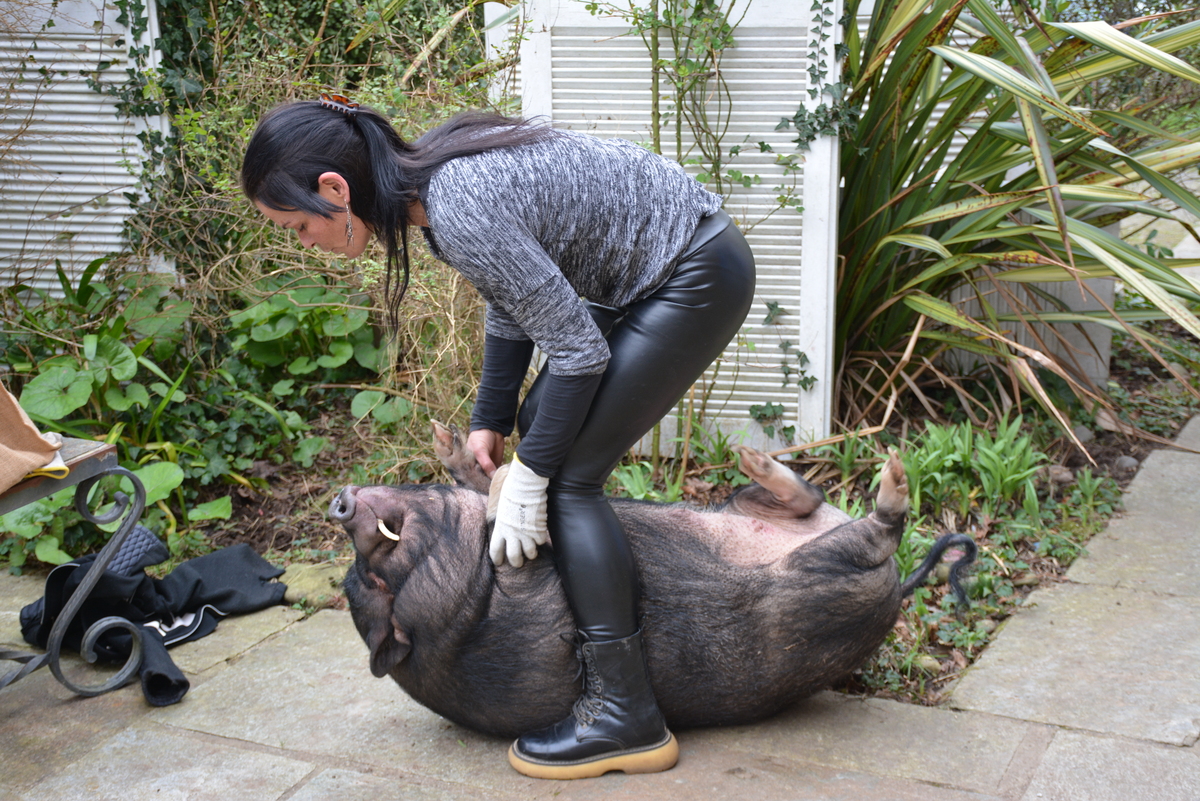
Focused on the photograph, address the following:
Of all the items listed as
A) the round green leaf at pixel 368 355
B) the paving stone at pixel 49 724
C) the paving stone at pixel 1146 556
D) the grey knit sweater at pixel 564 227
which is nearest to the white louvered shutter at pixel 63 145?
the round green leaf at pixel 368 355

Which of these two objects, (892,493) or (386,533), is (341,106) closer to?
(386,533)

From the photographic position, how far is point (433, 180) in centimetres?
195

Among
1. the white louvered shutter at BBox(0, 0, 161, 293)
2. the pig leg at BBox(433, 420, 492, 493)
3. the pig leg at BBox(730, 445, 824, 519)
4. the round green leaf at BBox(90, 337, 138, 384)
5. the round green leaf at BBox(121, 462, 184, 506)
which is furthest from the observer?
the white louvered shutter at BBox(0, 0, 161, 293)

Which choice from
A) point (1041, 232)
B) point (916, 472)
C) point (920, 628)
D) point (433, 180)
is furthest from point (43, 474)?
point (1041, 232)

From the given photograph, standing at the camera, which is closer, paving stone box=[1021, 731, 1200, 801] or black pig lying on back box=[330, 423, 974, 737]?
paving stone box=[1021, 731, 1200, 801]

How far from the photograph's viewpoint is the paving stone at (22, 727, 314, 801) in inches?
86.5

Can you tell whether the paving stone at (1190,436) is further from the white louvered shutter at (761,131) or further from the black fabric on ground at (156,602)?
the black fabric on ground at (156,602)

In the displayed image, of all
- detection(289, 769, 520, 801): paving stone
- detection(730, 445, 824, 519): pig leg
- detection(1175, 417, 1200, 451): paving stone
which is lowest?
detection(289, 769, 520, 801): paving stone

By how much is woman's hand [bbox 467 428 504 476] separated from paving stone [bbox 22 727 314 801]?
799mm

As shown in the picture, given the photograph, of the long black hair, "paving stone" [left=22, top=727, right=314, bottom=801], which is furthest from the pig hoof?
"paving stone" [left=22, top=727, right=314, bottom=801]

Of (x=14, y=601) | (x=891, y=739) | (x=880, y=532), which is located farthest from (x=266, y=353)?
(x=891, y=739)

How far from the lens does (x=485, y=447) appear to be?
98.3 inches

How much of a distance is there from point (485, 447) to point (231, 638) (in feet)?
3.79

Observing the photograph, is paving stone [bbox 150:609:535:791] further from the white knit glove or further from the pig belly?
the pig belly
